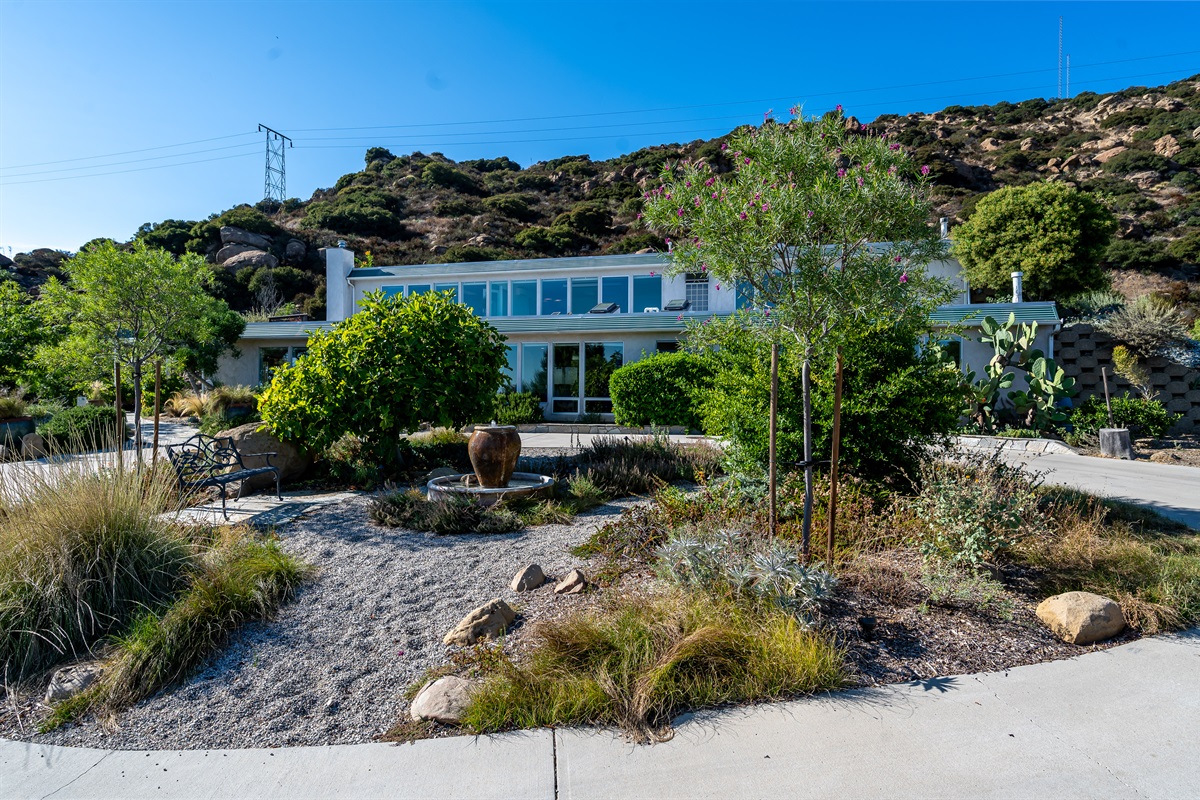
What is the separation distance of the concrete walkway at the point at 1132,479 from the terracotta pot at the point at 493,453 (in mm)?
5367

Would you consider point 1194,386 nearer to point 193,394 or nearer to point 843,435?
point 843,435

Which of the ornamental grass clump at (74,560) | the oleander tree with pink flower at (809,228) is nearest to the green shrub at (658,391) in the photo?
the oleander tree with pink flower at (809,228)

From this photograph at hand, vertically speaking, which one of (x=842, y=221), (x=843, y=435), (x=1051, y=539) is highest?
(x=842, y=221)

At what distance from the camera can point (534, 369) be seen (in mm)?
18547

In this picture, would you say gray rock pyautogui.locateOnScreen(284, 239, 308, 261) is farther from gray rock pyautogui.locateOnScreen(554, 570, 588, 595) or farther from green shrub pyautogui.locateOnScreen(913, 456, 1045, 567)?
green shrub pyautogui.locateOnScreen(913, 456, 1045, 567)

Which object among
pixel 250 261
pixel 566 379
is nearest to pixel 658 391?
pixel 566 379

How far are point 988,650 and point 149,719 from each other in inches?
173

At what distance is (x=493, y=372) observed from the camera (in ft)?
29.3

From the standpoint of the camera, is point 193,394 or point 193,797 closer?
point 193,797

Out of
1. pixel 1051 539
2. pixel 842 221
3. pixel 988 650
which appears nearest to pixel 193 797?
pixel 988 650

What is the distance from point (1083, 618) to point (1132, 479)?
23.1 ft

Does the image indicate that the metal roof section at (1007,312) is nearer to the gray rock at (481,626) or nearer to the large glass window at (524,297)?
the large glass window at (524,297)

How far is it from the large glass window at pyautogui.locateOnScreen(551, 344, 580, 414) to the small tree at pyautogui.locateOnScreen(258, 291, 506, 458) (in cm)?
923

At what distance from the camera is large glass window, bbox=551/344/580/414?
59.7 ft
